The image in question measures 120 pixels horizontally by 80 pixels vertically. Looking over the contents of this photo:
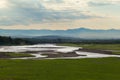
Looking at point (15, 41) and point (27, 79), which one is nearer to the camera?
point (27, 79)

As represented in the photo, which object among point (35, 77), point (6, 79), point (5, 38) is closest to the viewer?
point (6, 79)

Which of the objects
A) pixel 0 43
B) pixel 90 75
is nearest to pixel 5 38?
pixel 0 43

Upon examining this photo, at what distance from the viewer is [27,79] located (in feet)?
103

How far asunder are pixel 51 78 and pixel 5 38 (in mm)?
117147

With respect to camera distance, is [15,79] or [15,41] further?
[15,41]

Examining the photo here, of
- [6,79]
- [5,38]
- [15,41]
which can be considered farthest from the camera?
[15,41]

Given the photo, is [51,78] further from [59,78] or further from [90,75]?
[90,75]

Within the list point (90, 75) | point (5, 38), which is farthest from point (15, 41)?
point (90, 75)

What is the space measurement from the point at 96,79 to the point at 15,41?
420 ft

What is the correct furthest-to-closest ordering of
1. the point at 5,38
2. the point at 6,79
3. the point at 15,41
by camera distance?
the point at 15,41 < the point at 5,38 < the point at 6,79

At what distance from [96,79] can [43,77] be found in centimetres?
529

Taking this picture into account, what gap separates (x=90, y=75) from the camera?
34.5 meters

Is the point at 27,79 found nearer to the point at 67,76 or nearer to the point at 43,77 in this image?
the point at 43,77

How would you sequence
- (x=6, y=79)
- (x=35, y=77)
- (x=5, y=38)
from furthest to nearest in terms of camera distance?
(x=5, y=38)
(x=35, y=77)
(x=6, y=79)
